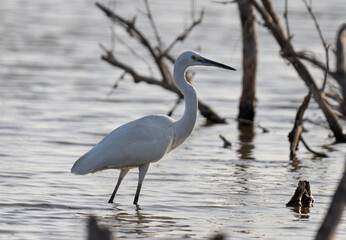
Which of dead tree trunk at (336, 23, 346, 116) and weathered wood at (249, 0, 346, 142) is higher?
dead tree trunk at (336, 23, 346, 116)

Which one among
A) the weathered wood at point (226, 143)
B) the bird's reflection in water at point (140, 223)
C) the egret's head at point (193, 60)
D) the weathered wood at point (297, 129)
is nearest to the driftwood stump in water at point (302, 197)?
the bird's reflection in water at point (140, 223)

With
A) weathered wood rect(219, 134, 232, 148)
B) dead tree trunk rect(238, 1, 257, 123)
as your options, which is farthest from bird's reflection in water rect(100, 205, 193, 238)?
dead tree trunk rect(238, 1, 257, 123)

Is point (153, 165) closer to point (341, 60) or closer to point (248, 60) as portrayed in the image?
point (248, 60)

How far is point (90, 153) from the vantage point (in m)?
7.73

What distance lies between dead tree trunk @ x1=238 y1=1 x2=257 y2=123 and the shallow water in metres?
0.35

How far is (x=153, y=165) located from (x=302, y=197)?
99.6 inches

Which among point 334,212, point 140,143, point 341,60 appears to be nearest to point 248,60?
point 140,143

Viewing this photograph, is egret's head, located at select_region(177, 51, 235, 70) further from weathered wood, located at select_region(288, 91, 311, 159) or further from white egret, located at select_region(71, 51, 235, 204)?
weathered wood, located at select_region(288, 91, 311, 159)

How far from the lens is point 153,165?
10.1m

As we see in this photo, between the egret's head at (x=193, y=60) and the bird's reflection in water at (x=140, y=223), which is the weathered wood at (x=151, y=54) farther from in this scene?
the bird's reflection in water at (x=140, y=223)

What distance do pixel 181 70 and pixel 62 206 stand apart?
187 centimetres

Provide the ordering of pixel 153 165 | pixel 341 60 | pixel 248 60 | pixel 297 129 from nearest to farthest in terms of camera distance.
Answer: pixel 341 60 → pixel 153 165 → pixel 297 129 → pixel 248 60

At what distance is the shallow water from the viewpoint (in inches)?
296

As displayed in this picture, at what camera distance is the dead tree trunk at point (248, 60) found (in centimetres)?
1196
